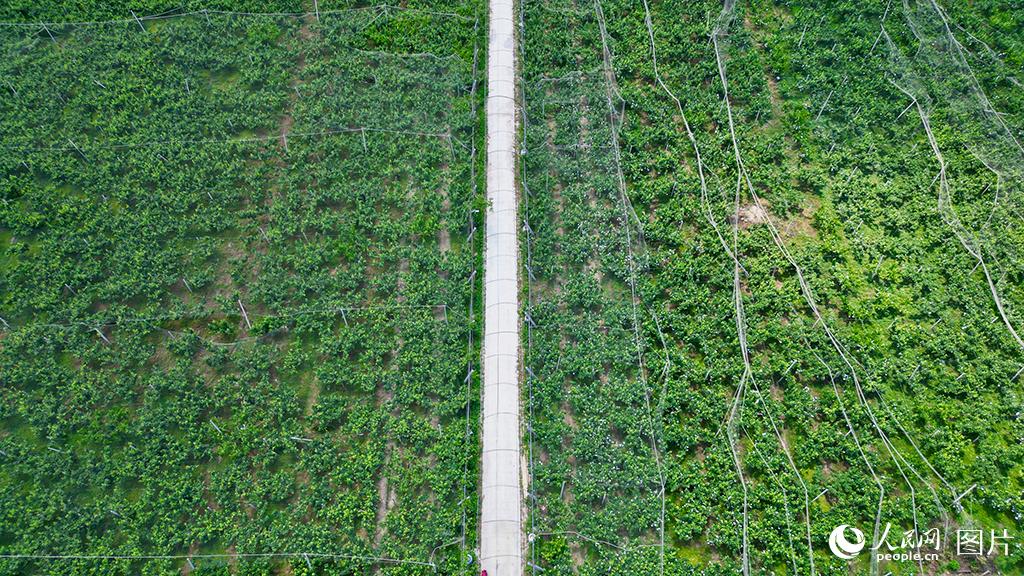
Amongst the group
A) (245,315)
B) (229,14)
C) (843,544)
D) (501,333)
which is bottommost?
(843,544)

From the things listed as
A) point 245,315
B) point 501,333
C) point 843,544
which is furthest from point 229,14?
point 843,544

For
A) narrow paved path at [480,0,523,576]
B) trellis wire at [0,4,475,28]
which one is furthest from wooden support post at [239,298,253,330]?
trellis wire at [0,4,475,28]

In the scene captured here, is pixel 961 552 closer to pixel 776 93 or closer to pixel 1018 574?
pixel 1018 574

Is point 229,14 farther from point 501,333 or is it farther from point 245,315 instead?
point 501,333

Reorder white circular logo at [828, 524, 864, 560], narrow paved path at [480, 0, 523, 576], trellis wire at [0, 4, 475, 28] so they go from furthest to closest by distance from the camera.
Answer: trellis wire at [0, 4, 475, 28], narrow paved path at [480, 0, 523, 576], white circular logo at [828, 524, 864, 560]

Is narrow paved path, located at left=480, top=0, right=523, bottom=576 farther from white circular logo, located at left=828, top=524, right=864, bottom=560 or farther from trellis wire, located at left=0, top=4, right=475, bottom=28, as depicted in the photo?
white circular logo, located at left=828, top=524, right=864, bottom=560

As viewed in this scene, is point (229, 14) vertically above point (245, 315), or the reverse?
point (229, 14)
